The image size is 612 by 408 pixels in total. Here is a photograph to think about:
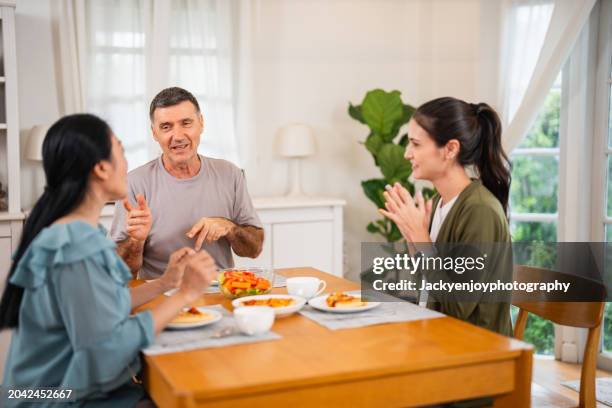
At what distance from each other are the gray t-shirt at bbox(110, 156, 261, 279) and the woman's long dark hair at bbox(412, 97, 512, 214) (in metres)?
1.00

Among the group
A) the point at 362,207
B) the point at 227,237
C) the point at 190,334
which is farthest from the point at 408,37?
the point at 190,334

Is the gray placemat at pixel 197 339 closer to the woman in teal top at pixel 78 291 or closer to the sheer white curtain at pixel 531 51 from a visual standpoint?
the woman in teal top at pixel 78 291

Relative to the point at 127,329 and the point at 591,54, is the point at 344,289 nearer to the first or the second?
the point at 127,329

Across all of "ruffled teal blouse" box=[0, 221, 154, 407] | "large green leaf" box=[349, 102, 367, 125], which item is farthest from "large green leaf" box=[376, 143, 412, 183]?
"ruffled teal blouse" box=[0, 221, 154, 407]

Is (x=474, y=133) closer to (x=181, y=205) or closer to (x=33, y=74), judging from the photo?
(x=181, y=205)

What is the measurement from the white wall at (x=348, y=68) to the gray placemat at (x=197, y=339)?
105 inches

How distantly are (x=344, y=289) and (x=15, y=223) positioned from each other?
80.9 inches

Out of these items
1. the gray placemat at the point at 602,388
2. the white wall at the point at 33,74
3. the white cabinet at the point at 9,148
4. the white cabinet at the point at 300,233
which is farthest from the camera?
the white cabinet at the point at 300,233

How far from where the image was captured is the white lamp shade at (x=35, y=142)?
3.84m

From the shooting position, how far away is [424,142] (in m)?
2.30

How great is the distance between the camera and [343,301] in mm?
2061

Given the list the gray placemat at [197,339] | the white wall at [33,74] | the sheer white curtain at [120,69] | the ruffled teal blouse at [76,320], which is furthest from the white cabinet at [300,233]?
the ruffled teal blouse at [76,320]

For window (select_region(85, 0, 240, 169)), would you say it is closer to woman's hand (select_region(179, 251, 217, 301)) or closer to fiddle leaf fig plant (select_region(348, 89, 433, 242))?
fiddle leaf fig plant (select_region(348, 89, 433, 242))

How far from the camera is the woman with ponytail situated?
6.96ft
